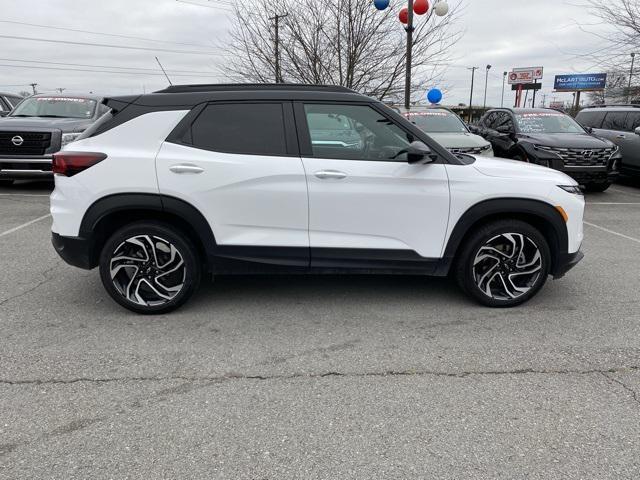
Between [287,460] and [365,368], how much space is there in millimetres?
966

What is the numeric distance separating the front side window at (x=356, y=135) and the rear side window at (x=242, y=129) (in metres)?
0.26

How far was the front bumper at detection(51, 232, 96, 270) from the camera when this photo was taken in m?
3.78

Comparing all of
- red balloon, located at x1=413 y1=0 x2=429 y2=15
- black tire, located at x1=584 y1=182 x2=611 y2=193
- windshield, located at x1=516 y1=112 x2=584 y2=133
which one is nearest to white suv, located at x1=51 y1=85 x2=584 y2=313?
windshield, located at x1=516 y1=112 x2=584 y2=133

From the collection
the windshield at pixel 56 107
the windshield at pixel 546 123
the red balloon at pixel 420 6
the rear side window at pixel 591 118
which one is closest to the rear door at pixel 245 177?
the windshield at pixel 56 107

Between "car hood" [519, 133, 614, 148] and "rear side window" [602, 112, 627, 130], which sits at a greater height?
"rear side window" [602, 112, 627, 130]

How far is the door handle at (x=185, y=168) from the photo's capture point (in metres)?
3.68

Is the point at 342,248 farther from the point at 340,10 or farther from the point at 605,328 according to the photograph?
the point at 340,10

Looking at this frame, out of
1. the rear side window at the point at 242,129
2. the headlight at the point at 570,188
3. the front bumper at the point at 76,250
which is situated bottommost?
the front bumper at the point at 76,250

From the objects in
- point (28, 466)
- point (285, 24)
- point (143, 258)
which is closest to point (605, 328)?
point (143, 258)

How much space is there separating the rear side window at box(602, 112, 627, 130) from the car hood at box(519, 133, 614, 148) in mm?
2349

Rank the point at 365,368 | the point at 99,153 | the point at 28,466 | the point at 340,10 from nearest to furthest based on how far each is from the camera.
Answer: the point at 28,466 < the point at 365,368 < the point at 99,153 < the point at 340,10

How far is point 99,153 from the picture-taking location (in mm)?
3688

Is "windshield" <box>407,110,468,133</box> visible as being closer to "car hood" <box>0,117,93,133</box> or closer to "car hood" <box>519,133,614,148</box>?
"car hood" <box>519,133,614,148</box>

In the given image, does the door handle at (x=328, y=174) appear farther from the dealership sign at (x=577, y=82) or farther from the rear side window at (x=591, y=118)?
the dealership sign at (x=577, y=82)
